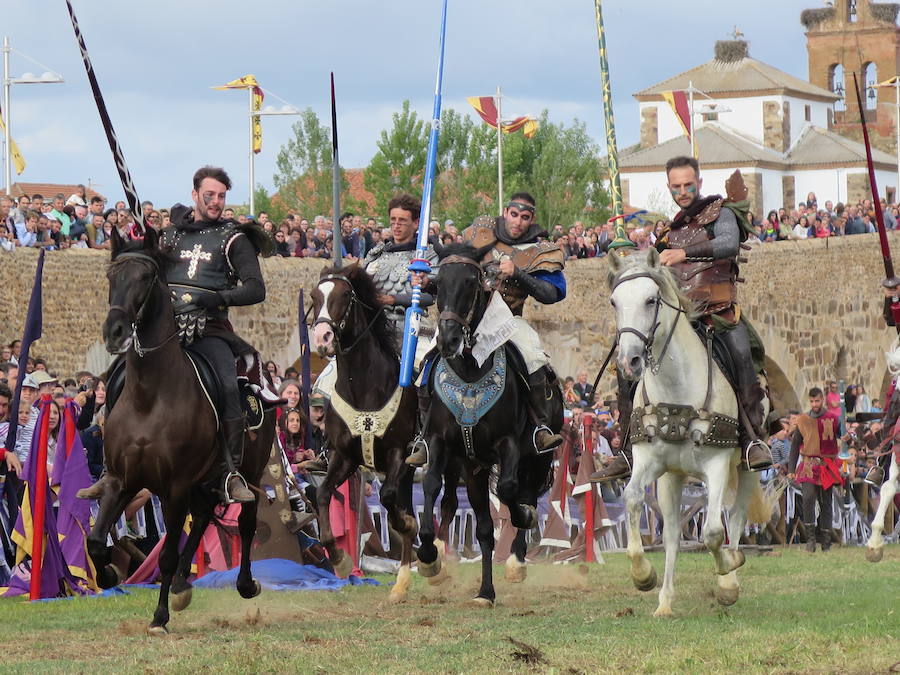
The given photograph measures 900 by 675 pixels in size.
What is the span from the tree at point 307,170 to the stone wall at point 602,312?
2615cm

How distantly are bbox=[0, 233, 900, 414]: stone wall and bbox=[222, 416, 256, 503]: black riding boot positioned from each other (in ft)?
49.0

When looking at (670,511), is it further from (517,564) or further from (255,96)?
(255,96)

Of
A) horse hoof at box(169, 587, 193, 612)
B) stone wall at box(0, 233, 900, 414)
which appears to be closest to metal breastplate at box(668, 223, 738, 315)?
horse hoof at box(169, 587, 193, 612)

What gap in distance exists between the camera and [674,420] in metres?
10.8

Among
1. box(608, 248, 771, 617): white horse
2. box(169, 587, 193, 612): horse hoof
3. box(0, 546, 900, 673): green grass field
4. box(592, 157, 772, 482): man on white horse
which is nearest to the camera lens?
box(0, 546, 900, 673): green grass field

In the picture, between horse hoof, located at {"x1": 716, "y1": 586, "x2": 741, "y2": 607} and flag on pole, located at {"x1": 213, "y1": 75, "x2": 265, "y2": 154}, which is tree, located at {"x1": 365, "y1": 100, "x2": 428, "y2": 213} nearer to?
flag on pole, located at {"x1": 213, "y1": 75, "x2": 265, "y2": 154}

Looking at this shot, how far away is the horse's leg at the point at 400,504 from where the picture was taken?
12.6m

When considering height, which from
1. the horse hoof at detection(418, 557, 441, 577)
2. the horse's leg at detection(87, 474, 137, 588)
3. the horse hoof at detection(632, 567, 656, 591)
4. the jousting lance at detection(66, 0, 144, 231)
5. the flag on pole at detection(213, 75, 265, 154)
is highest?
the flag on pole at detection(213, 75, 265, 154)

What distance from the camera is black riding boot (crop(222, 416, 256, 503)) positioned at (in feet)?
35.7

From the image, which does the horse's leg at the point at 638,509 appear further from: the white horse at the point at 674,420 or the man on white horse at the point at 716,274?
the man on white horse at the point at 716,274

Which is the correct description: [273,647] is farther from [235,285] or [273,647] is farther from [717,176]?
[717,176]

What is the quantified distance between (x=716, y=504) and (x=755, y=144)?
83.7 meters

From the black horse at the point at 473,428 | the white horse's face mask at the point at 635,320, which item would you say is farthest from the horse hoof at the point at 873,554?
the white horse's face mask at the point at 635,320

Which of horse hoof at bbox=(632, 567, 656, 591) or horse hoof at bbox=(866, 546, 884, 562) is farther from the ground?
horse hoof at bbox=(632, 567, 656, 591)
